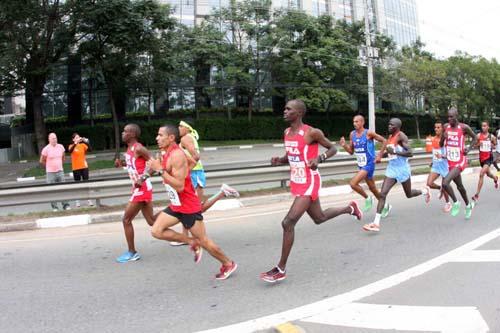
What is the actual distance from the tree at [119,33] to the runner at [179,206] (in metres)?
18.7

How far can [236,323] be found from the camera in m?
4.07

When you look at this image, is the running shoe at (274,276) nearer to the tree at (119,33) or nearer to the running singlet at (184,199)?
the running singlet at (184,199)

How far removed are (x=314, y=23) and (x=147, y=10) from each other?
1910cm

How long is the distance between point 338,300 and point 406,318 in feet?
2.32

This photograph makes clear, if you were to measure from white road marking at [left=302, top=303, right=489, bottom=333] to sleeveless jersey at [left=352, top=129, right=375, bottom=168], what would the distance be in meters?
4.62

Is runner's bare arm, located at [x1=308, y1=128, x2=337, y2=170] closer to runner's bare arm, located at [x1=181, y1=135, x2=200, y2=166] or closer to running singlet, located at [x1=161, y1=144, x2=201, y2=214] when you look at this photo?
running singlet, located at [x1=161, y1=144, x2=201, y2=214]

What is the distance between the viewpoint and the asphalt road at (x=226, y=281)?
4.32m

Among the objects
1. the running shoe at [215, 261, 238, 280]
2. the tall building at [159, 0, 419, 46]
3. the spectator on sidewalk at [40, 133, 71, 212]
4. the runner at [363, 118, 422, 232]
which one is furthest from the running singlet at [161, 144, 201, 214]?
the tall building at [159, 0, 419, 46]

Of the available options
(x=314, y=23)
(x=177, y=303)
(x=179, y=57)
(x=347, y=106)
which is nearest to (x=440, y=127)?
(x=177, y=303)

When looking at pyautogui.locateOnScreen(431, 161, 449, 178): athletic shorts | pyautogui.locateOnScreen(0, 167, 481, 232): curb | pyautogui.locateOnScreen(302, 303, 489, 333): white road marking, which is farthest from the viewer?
pyautogui.locateOnScreen(431, 161, 449, 178): athletic shorts

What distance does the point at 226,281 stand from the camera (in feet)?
17.3

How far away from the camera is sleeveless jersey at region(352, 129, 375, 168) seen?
8586 millimetres

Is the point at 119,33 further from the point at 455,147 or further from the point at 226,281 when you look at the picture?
the point at 226,281

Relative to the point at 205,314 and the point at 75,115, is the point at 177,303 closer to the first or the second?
the point at 205,314
